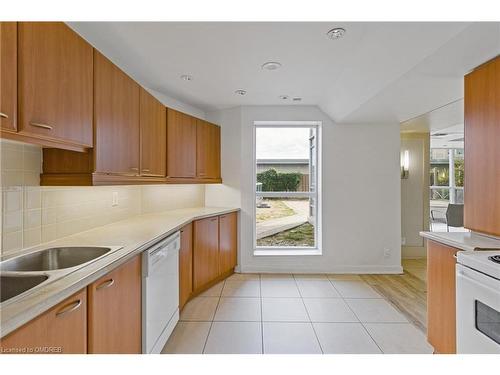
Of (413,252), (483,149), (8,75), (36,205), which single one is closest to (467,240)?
(483,149)

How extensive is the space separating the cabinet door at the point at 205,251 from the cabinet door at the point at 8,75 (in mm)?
1969

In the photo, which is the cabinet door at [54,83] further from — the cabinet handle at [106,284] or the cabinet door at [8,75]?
the cabinet handle at [106,284]

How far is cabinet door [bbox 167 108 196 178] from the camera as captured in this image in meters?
2.94

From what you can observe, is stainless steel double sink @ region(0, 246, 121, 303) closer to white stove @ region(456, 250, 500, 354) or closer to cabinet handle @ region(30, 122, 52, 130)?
cabinet handle @ region(30, 122, 52, 130)

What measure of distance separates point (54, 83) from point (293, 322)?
2.53 meters

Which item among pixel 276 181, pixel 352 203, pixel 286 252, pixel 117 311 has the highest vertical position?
pixel 276 181

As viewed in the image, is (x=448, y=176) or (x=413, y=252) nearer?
(x=413, y=252)

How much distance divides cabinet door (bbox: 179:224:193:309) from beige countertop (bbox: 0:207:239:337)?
0.19m

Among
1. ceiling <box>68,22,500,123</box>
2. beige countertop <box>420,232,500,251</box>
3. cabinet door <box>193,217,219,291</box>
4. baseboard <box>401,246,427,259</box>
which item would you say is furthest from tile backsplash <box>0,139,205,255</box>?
baseboard <box>401,246,427,259</box>

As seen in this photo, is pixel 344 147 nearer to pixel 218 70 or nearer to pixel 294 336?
pixel 218 70

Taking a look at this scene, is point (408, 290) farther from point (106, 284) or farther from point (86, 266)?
point (86, 266)

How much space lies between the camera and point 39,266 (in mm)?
1524

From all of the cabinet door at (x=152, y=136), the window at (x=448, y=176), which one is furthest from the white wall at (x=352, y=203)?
the window at (x=448, y=176)

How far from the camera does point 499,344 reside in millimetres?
1287
